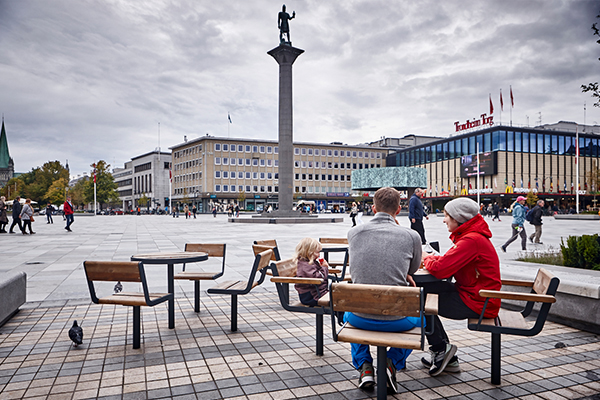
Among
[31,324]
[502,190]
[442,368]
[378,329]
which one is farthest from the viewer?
[502,190]

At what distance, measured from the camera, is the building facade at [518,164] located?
72.1 metres

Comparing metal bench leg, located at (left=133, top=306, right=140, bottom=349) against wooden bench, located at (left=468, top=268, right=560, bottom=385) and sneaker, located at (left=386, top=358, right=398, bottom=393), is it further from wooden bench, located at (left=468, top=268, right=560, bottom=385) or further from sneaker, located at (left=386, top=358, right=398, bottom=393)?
wooden bench, located at (left=468, top=268, right=560, bottom=385)

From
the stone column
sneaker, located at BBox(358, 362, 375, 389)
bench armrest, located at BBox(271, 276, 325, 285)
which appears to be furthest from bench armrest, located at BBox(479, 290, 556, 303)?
the stone column

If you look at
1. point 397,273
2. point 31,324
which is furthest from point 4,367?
point 397,273

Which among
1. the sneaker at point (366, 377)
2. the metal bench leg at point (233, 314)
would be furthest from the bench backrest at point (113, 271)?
the sneaker at point (366, 377)

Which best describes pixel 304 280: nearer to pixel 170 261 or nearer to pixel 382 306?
pixel 382 306

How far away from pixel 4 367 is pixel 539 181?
83217 mm

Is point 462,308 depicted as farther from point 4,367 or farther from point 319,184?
point 319,184

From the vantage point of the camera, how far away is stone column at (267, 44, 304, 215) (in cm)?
3691

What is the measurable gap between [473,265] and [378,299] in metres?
1.15

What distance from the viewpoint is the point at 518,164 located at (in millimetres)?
72750

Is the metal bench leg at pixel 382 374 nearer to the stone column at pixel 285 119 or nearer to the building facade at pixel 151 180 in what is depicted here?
the stone column at pixel 285 119

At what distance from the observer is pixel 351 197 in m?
105

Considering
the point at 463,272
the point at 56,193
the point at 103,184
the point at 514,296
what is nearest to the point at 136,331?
the point at 463,272
